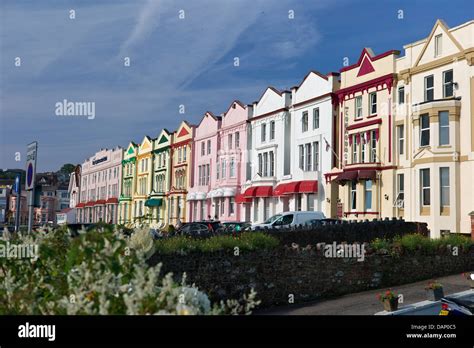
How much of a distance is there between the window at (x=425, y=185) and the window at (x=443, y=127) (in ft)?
5.93

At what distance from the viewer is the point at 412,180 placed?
28.7m

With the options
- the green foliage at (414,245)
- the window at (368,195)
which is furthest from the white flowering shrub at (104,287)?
the window at (368,195)

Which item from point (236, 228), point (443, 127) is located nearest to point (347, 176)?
point (443, 127)

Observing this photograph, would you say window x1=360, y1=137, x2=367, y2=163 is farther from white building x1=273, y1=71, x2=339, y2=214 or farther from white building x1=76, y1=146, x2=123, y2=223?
white building x1=76, y1=146, x2=123, y2=223

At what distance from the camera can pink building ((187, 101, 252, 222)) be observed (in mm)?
44531

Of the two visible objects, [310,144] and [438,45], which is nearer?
[438,45]

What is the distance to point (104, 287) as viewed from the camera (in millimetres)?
2672

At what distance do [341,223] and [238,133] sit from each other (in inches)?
923

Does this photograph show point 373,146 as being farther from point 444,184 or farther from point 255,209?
point 255,209

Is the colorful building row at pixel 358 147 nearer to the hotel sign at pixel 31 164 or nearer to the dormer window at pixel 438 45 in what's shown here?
the dormer window at pixel 438 45

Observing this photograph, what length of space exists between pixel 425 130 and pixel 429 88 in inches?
92.8
